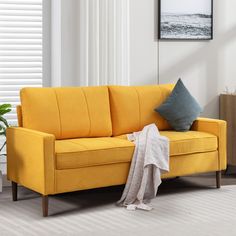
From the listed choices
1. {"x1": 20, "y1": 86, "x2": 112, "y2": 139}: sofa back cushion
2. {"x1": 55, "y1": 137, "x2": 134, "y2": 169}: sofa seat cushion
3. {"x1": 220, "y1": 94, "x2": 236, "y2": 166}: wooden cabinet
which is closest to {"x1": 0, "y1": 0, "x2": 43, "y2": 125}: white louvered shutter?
{"x1": 20, "y1": 86, "x2": 112, "y2": 139}: sofa back cushion

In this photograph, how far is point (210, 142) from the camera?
5.41m

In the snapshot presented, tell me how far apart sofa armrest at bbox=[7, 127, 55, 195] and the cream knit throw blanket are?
0.66 m

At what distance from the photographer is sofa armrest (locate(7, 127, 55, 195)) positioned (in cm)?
451

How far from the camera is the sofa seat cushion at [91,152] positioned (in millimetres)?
4590

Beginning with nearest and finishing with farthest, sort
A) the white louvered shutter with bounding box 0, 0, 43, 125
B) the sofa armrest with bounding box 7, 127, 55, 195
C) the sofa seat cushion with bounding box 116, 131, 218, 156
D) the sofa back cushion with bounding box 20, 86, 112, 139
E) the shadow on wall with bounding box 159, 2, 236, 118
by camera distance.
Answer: the sofa armrest with bounding box 7, 127, 55, 195 → the sofa back cushion with bounding box 20, 86, 112, 139 → the sofa seat cushion with bounding box 116, 131, 218, 156 → the white louvered shutter with bounding box 0, 0, 43, 125 → the shadow on wall with bounding box 159, 2, 236, 118

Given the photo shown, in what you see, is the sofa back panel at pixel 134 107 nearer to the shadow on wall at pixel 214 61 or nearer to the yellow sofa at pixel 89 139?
the yellow sofa at pixel 89 139

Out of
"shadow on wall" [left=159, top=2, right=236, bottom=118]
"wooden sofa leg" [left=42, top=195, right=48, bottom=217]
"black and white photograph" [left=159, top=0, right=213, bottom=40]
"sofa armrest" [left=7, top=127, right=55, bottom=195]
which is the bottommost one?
"wooden sofa leg" [left=42, top=195, right=48, bottom=217]

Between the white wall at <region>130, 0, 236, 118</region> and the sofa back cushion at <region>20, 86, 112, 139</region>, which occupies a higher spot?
the white wall at <region>130, 0, 236, 118</region>

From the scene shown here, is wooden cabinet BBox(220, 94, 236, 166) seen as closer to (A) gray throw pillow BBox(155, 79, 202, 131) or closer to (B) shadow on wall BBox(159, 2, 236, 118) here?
(B) shadow on wall BBox(159, 2, 236, 118)

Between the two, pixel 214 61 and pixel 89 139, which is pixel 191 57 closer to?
pixel 214 61

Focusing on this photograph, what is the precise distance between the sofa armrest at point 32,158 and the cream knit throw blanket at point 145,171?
657mm

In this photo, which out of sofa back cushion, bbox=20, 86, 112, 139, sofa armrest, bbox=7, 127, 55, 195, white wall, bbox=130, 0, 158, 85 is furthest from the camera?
white wall, bbox=130, 0, 158, 85

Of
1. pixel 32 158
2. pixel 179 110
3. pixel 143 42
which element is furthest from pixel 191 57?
pixel 32 158

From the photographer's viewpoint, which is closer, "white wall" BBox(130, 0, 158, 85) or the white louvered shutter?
the white louvered shutter
